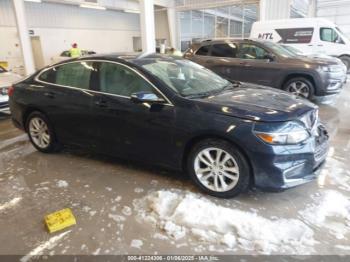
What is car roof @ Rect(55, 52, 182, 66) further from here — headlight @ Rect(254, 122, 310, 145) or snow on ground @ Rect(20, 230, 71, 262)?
snow on ground @ Rect(20, 230, 71, 262)

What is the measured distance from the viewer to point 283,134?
2.52 metres

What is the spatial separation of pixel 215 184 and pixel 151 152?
0.75 metres

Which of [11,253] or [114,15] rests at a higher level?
[114,15]

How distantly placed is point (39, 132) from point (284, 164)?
10.5 ft

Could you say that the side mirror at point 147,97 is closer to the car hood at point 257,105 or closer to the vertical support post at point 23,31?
the car hood at point 257,105

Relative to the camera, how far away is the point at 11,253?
7.30ft

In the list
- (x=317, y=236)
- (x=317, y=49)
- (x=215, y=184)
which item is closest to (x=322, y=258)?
(x=317, y=236)

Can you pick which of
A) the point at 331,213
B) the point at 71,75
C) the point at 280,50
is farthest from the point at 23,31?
the point at 331,213

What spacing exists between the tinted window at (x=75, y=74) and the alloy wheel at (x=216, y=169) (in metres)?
1.62

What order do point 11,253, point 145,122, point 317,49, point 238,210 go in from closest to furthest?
1. point 11,253
2. point 238,210
3. point 145,122
4. point 317,49

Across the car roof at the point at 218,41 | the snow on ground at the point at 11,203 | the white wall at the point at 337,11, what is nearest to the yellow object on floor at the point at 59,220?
the snow on ground at the point at 11,203

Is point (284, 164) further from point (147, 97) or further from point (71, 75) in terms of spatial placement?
point (71, 75)

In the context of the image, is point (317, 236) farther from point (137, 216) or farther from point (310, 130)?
point (137, 216)

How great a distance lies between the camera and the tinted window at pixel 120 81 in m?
3.09
